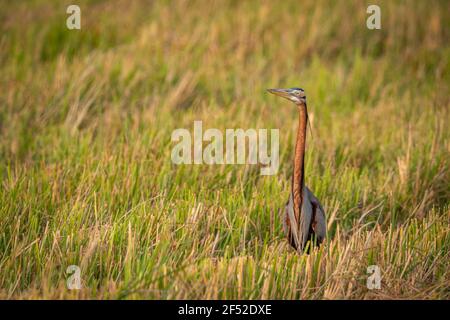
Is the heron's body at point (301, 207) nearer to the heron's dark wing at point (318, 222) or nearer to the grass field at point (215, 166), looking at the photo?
the heron's dark wing at point (318, 222)

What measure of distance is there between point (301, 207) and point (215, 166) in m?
1.35

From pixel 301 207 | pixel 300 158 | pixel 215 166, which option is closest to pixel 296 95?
pixel 300 158

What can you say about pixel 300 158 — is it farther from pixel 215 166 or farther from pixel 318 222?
pixel 215 166

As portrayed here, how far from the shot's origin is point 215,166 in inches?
219

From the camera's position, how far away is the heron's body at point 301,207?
14.0 feet

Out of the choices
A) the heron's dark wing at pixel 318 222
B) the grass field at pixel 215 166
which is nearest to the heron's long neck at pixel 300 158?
the heron's dark wing at pixel 318 222

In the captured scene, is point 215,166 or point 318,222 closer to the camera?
point 318,222

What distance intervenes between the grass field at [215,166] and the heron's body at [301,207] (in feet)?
0.44

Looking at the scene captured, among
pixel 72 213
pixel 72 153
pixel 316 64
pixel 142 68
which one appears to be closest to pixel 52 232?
pixel 72 213

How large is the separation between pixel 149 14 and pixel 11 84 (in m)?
3.08

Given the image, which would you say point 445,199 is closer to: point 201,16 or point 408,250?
point 408,250

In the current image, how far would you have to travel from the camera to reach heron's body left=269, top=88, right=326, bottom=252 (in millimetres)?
4281

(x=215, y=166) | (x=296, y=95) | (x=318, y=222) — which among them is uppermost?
(x=296, y=95)
